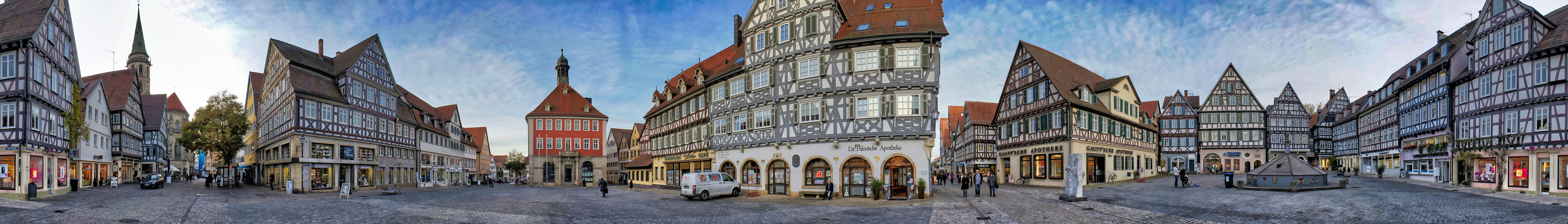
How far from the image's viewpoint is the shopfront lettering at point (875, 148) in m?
27.6

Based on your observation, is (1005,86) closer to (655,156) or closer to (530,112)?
(655,156)

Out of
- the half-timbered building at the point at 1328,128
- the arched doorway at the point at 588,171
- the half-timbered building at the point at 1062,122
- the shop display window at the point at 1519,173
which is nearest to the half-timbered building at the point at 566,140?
the arched doorway at the point at 588,171

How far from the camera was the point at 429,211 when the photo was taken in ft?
71.5

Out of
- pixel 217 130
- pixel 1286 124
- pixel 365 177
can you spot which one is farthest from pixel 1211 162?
pixel 217 130

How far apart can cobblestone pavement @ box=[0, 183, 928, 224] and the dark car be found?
1198cm

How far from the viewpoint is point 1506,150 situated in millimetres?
28297

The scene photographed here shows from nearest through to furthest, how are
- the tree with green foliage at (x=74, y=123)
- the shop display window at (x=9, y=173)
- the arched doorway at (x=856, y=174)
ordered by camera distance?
1. the shop display window at (x=9, y=173)
2. the arched doorway at (x=856, y=174)
3. the tree with green foliage at (x=74, y=123)

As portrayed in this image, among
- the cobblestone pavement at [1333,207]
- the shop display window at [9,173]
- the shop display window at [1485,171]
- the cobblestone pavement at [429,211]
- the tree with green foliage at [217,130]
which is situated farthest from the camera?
the tree with green foliage at [217,130]

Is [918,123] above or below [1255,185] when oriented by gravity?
above

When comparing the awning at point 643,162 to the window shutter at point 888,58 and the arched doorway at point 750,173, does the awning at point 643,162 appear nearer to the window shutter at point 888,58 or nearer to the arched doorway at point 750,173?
the arched doorway at point 750,173

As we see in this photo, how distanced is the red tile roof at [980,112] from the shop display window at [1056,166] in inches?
826

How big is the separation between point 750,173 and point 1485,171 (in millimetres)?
29648

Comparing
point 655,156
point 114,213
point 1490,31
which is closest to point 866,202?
point 114,213

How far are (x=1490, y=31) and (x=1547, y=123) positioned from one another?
4.40 m
